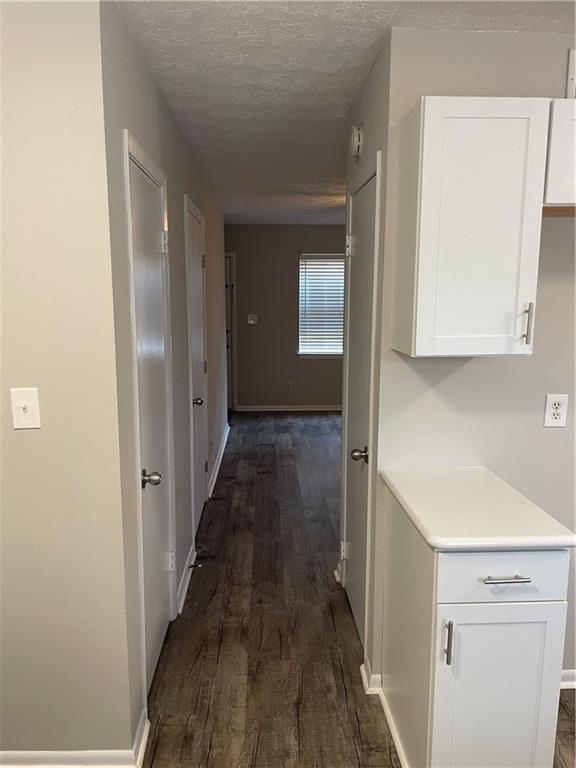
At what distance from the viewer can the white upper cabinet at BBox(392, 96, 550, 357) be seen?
1.61 metres

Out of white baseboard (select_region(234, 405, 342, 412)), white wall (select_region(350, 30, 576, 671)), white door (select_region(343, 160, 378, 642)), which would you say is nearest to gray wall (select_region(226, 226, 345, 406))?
white baseboard (select_region(234, 405, 342, 412))

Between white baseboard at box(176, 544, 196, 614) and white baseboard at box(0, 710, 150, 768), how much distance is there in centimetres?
92

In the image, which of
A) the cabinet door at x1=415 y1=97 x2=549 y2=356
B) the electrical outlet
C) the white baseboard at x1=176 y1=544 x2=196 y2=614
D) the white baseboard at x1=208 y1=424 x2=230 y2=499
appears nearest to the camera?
the cabinet door at x1=415 y1=97 x2=549 y2=356

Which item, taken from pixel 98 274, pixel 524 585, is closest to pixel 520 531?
pixel 524 585

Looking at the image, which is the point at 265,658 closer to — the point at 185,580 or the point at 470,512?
the point at 185,580

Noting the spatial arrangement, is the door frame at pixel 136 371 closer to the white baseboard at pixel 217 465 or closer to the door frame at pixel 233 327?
the white baseboard at pixel 217 465

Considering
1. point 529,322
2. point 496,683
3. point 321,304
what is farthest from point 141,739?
point 321,304

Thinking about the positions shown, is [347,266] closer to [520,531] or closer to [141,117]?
[141,117]

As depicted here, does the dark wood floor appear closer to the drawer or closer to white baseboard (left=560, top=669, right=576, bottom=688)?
white baseboard (left=560, top=669, right=576, bottom=688)

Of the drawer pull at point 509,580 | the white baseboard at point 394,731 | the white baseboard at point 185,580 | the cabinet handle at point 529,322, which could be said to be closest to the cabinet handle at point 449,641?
the drawer pull at point 509,580

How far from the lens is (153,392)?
219 centimetres

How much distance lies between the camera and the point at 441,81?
1842 mm

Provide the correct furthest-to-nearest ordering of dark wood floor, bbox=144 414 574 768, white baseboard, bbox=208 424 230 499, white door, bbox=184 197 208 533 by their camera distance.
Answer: white baseboard, bbox=208 424 230 499, white door, bbox=184 197 208 533, dark wood floor, bbox=144 414 574 768

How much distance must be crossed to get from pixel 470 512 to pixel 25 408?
1.40 meters
